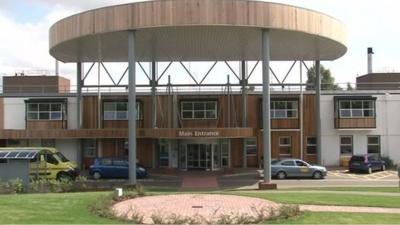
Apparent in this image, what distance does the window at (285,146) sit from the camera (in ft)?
156

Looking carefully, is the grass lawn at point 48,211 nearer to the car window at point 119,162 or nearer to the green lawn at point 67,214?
the green lawn at point 67,214

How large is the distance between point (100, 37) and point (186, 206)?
55.9ft

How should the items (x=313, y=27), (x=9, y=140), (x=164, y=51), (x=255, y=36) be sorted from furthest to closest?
(x=9, y=140) < (x=164, y=51) < (x=255, y=36) < (x=313, y=27)

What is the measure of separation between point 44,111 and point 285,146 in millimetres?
20471

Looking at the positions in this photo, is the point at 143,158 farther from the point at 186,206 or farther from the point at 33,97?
the point at 186,206

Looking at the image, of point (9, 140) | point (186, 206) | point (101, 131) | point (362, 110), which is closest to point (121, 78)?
point (101, 131)

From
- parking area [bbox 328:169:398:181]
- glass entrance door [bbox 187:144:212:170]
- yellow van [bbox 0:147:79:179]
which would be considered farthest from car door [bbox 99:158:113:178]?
parking area [bbox 328:169:398:181]

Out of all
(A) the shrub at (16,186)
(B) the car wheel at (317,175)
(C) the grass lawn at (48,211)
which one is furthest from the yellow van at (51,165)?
(B) the car wheel at (317,175)

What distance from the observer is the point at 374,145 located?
48.5 meters

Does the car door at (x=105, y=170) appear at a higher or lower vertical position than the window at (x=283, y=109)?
lower

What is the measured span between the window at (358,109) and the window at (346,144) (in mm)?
2121

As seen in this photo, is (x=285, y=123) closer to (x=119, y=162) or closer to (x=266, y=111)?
(x=119, y=162)

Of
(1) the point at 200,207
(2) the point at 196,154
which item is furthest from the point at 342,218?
(2) the point at 196,154

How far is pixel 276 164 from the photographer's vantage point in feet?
127
